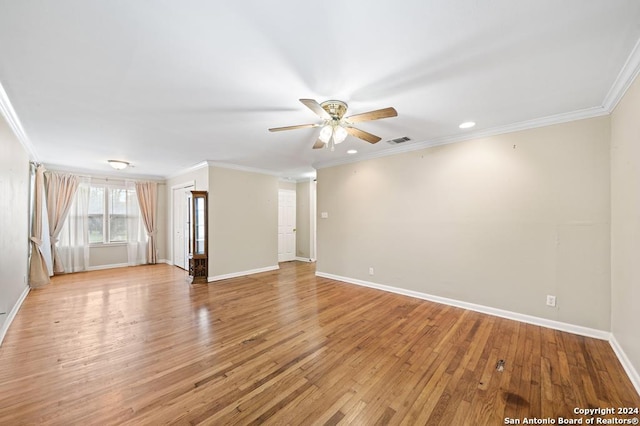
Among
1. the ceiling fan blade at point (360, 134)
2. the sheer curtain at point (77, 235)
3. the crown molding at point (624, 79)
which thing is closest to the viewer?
the crown molding at point (624, 79)

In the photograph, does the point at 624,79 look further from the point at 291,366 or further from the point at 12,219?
the point at 12,219

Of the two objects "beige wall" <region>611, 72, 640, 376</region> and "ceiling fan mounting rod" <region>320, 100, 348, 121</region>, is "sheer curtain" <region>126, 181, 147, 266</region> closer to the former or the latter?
"ceiling fan mounting rod" <region>320, 100, 348, 121</region>

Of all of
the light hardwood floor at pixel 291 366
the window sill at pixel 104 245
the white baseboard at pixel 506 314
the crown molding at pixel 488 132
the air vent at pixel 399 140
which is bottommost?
the light hardwood floor at pixel 291 366

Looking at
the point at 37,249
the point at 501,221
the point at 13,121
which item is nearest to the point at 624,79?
the point at 501,221

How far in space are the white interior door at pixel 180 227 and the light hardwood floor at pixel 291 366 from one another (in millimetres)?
2501

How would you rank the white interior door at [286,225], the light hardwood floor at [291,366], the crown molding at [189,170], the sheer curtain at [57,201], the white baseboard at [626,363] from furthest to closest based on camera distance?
1. the white interior door at [286,225]
2. the sheer curtain at [57,201]
3. the crown molding at [189,170]
4. the white baseboard at [626,363]
5. the light hardwood floor at [291,366]

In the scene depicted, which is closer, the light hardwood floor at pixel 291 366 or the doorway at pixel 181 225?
the light hardwood floor at pixel 291 366

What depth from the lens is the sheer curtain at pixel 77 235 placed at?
18.6 feet

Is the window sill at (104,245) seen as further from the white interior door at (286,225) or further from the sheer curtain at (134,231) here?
the white interior door at (286,225)

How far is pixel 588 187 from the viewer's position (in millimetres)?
2750

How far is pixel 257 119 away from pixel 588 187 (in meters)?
3.87

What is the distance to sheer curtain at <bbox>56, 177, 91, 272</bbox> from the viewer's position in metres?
5.68

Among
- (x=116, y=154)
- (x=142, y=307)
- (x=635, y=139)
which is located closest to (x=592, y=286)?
(x=635, y=139)

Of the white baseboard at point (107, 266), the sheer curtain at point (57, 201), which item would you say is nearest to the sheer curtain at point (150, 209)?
the white baseboard at point (107, 266)
